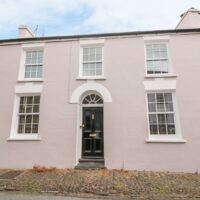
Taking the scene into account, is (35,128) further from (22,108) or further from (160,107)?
(160,107)

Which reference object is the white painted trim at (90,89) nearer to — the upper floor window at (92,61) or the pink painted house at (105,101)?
the pink painted house at (105,101)

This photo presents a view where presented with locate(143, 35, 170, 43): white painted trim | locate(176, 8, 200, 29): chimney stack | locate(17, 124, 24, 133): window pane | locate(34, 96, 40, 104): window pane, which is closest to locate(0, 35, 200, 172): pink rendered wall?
locate(143, 35, 170, 43): white painted trim

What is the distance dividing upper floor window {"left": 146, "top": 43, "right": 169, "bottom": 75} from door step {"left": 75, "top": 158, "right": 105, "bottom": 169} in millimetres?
4755

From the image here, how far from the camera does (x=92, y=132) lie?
321 inches

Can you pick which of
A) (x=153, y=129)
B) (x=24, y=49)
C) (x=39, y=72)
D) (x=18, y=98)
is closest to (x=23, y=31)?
(x=24, y=49)

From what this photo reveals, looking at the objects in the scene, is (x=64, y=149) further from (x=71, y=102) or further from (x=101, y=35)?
(x=101, y=35)

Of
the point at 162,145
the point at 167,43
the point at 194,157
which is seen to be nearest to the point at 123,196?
the point at 162,145

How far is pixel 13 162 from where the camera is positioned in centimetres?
775

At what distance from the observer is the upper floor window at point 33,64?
29.1 ft

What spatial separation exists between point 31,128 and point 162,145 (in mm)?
6067

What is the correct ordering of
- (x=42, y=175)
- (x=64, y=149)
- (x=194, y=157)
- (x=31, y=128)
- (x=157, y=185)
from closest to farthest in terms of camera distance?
(x=157, y=185), (x=42, y=175), (x=194, y=157), (x=64, y=149), (x=31, y=128)

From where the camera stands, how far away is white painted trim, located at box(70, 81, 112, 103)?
7987 mm

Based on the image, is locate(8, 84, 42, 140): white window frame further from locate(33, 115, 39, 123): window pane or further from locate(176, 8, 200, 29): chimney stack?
locate(176, 8, 200, 29): chimney stack

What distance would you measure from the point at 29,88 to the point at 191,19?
8.99 metres
